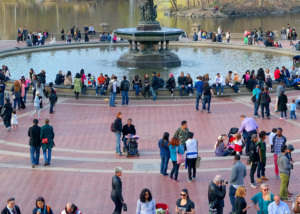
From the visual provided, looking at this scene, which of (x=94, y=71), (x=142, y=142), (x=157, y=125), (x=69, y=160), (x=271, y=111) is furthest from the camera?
(x=94, y=71)

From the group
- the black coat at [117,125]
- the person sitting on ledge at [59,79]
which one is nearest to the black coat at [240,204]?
the black coat at [117,125]

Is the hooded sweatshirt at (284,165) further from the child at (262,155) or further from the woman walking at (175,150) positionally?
the woman walking at (175,150)

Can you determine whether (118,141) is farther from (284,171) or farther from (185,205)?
(185,205)

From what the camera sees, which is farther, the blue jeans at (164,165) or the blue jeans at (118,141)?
the blue jeans at (118,141)

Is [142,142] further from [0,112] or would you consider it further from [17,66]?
[17,66]

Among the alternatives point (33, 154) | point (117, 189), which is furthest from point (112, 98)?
point (117, 189)

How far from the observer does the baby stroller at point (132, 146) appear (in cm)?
1956

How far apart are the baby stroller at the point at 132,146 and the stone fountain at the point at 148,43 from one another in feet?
55.6

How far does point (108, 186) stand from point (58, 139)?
5533 millimetres

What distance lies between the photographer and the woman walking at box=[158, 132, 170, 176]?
17.2 metres

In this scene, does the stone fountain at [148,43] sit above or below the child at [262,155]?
above

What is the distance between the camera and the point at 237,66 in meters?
37.4

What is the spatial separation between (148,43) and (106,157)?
18057mm

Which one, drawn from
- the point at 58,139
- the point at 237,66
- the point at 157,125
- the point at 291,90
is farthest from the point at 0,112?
the point at 237,66
